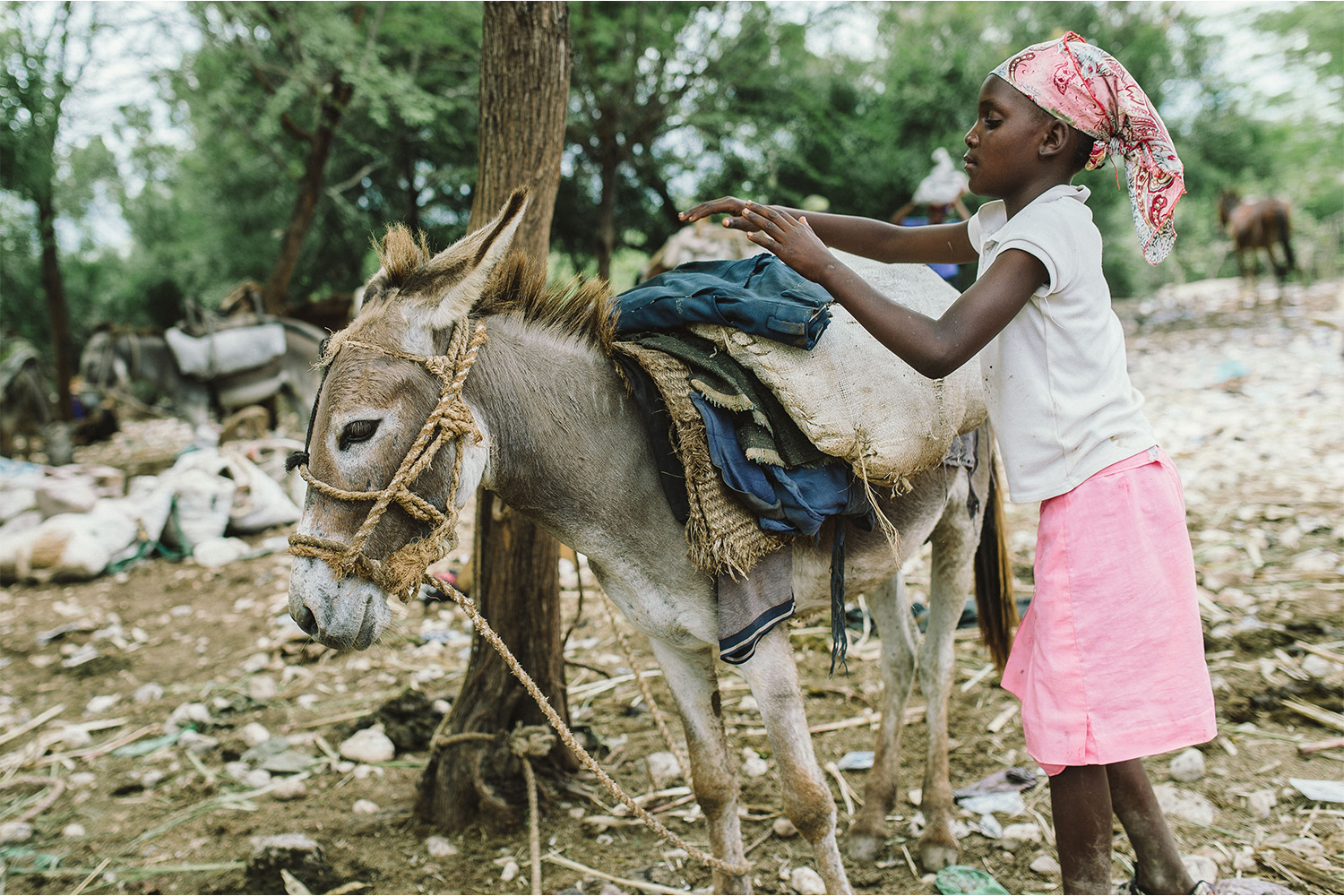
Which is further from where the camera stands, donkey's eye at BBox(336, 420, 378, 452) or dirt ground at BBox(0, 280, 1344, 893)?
dirt ground at BBox(0, 280, 1344, 893)

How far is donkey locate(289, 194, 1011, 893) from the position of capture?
5.81 ft

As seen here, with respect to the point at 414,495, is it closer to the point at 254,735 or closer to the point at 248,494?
the point at 254,735

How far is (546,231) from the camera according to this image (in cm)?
309

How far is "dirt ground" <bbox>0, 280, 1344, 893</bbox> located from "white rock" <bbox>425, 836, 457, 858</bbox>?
0.01m

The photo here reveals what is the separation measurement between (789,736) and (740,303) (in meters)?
1.24

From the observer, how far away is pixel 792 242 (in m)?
1.78

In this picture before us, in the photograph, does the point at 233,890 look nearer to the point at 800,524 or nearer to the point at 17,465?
the point at 800,524

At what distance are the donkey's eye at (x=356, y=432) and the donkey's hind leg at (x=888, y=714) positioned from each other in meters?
2.27

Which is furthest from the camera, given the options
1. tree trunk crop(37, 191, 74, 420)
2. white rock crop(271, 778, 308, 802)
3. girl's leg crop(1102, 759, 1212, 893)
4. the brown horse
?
the brown horse

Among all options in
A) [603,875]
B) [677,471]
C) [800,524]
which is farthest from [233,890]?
[800,524]

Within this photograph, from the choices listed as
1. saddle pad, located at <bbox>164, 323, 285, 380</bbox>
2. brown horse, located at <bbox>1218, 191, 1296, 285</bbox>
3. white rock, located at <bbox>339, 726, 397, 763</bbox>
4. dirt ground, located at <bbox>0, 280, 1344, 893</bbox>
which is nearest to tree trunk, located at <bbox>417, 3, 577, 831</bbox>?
dirt ground, located at <bbox>0, 280, 1344, 893</bbox>

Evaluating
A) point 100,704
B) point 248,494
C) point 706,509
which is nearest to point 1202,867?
point 706,509

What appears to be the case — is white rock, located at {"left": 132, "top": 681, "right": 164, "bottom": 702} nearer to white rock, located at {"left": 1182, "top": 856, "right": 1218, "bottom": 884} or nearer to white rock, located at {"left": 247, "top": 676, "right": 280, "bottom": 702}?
white rock, located at {"left": 247, "top": 676, "right": 280, "bottom": 702}

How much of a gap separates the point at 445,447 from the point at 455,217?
1315 centimetres
